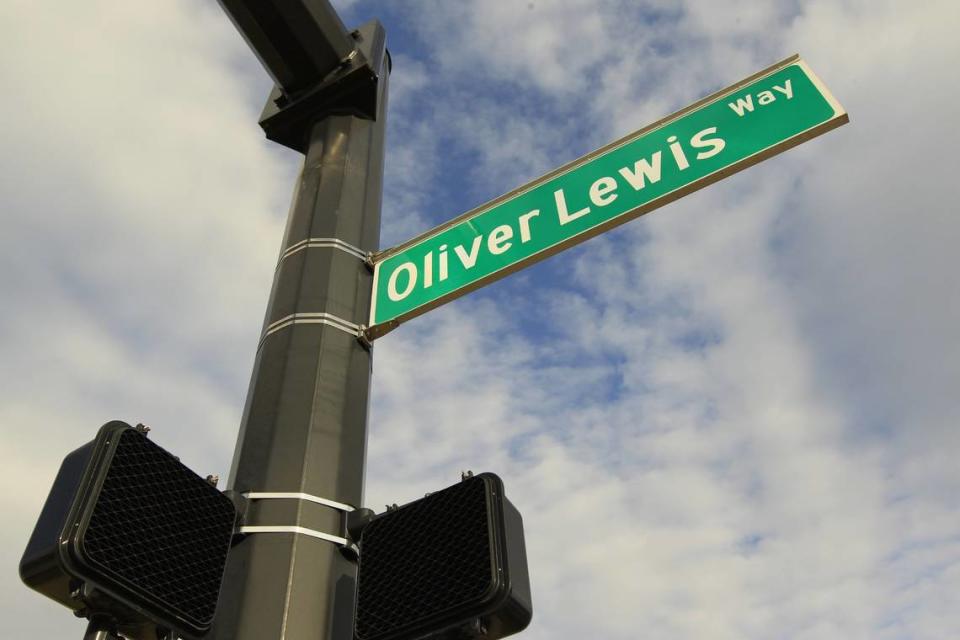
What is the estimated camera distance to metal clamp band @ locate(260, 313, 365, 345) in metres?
3.04

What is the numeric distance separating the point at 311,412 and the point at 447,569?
84 centimetres

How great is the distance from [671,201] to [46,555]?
2.38m

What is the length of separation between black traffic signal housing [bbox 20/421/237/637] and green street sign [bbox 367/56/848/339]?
1.11 meters

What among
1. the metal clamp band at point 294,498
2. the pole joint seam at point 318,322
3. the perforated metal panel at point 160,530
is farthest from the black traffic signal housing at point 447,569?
the pole joint seam at point 318,322

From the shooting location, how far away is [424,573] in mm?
2201

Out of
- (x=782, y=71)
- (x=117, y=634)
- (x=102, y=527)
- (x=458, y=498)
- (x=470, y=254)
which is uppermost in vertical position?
(x=782, y=71)

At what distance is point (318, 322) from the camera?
3025mm

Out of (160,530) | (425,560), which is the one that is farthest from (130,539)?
(425,560)

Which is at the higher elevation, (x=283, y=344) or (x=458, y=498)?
(x=283, y=344)

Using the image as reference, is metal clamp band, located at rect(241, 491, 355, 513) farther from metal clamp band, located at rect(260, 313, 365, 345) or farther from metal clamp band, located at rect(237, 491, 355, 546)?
metal clamp band, located at rect(260, 313, 365, 345)

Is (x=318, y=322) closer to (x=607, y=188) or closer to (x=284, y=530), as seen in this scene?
(x=284, y=530)

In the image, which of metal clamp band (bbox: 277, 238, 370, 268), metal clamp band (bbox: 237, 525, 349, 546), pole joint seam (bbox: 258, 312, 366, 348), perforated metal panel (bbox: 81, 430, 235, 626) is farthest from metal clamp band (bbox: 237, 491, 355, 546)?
metal clamp band (bbox: 277, 238, 370, 268)

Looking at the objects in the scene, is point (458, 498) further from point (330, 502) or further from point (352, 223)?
point (352, 223)

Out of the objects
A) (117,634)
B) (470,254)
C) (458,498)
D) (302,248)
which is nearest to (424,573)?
(458,498)
